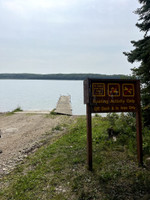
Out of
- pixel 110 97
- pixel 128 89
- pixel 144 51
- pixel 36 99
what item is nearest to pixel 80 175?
pixel 110 97

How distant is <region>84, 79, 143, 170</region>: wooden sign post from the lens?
440 centimetres

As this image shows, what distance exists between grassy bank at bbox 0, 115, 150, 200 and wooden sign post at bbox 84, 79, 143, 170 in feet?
1.39

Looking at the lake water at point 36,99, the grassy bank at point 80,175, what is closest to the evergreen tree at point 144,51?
the grassy bank at point 80,175

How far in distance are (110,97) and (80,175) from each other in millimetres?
1957

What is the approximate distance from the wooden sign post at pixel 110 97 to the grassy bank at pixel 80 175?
423 mm

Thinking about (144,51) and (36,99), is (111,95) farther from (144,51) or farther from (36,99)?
(36,99)

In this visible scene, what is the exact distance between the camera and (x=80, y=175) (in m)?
4.05

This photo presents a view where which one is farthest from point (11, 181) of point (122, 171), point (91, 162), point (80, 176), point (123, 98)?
point (123, 98)

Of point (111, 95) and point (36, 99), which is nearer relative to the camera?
point (111, 95)

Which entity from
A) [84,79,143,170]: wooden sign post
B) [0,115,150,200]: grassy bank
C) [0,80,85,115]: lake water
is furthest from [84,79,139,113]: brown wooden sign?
[0,80,85,115]: lake water

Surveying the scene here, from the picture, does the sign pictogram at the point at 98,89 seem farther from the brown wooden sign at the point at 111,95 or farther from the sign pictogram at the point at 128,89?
the sign pictogram at the point at 128,89

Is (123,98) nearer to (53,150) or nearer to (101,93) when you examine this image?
(101,93)

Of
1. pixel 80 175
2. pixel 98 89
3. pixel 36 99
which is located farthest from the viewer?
pixel 36 99

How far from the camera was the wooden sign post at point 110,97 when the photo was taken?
173 inches
